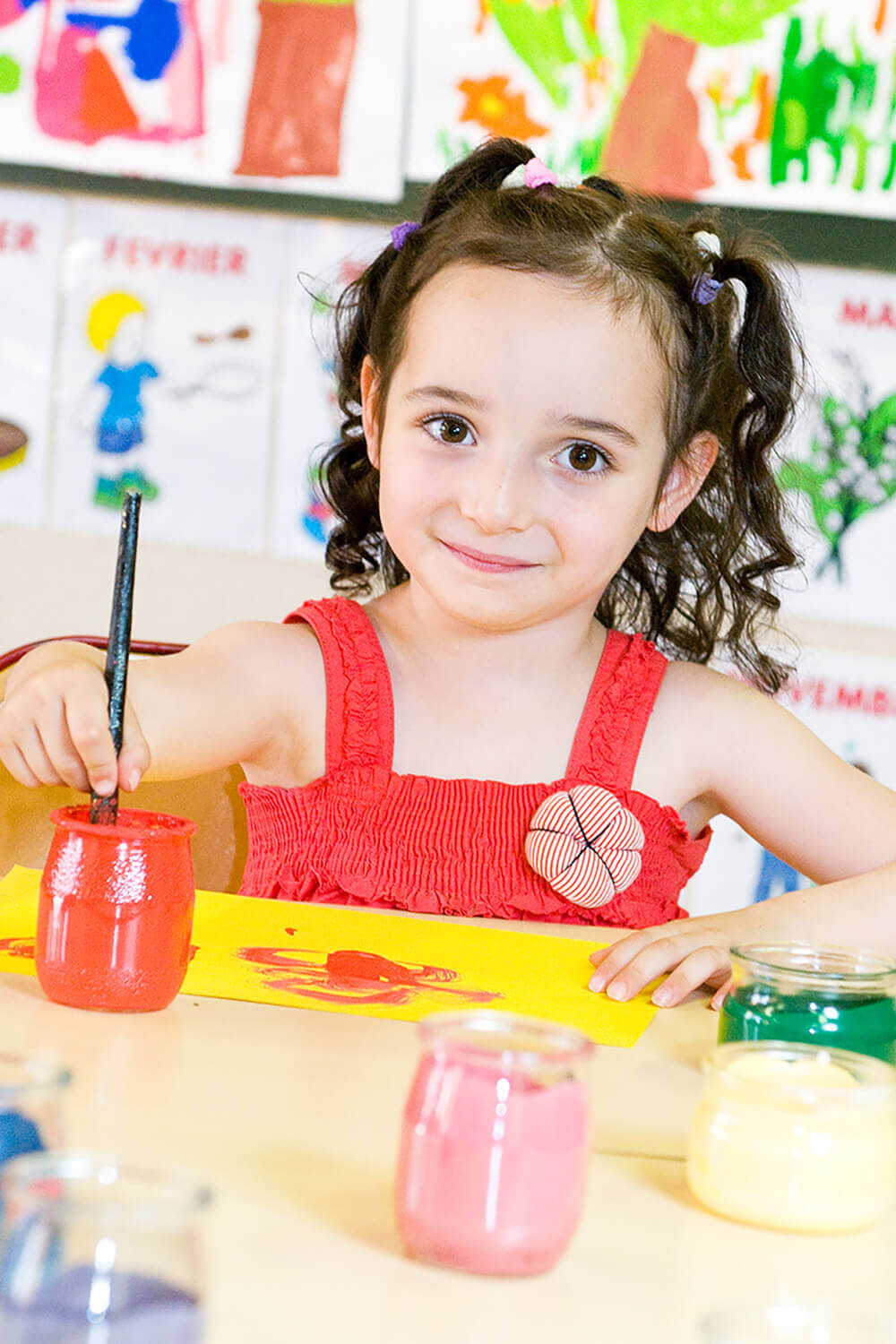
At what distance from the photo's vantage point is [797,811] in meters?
1.39

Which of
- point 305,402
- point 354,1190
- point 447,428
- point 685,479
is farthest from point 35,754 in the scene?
point 305,402

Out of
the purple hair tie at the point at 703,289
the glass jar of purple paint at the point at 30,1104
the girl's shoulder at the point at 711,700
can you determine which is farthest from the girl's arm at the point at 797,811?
the glass jar of purple paint at the point at 30,1104

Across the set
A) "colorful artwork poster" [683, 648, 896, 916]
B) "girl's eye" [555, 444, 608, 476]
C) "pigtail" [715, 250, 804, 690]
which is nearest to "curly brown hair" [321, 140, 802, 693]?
"pigtail" [715, 250, 804, 690]

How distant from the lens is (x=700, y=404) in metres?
1.52

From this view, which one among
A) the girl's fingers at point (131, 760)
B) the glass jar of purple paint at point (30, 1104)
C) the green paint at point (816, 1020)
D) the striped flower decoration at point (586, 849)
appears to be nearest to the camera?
the glass jar of purple paint at point (30, 1104)

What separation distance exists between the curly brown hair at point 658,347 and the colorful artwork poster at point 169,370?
1.96ft

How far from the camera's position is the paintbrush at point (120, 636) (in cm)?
80

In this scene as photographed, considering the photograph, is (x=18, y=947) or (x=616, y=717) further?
(x=616, y=717)

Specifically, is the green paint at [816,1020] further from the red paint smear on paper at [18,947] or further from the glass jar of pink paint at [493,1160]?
the red paint smear on paper at [18,947]

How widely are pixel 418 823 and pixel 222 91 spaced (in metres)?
1.41

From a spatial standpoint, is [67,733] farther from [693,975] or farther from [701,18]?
[701,18]

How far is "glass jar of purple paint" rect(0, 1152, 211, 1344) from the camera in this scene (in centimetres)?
38

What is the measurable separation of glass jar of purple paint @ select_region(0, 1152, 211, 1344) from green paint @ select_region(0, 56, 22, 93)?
2.28m

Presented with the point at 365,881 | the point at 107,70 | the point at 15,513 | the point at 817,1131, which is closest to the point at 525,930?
the point at 365,881
